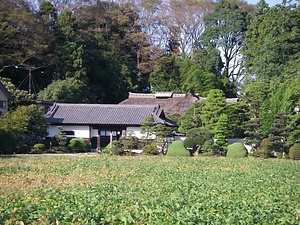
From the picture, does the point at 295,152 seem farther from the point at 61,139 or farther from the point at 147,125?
the point at 61,139

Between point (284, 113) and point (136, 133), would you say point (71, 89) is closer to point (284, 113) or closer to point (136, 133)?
point (136, 133)

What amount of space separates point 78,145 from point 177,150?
7.17m

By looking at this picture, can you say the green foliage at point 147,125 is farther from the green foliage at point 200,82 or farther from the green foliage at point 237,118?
the green foliage at point 200,82

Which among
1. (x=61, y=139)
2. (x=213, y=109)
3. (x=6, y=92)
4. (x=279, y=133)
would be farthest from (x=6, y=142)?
(x=279, y=133)

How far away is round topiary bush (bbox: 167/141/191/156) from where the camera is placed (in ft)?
88.4

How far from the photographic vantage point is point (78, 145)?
3019 cm

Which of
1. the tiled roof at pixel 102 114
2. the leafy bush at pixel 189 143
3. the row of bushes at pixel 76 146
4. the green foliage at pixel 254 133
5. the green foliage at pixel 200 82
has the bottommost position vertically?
the row of bushes at pixel 76 146

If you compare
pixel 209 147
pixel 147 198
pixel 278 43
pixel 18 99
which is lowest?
pixel 209 147

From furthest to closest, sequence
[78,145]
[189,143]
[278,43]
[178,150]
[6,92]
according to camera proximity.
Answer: [278,43]
[6,92]
[78,145]
[189,143]
[178,150]

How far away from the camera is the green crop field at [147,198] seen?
676 centimetres

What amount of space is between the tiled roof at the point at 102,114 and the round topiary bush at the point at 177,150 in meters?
4.18

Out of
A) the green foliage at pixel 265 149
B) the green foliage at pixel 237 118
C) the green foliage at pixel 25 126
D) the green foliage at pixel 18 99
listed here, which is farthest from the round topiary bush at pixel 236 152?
the green foliage at pixel 18 99

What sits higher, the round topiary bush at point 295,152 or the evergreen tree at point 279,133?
the evergreen tree at point 279,133

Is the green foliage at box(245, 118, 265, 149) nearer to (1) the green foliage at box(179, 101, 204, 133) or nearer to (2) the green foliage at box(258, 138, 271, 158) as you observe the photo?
(2) the green foliage at box(258, 138, 271, 158)
